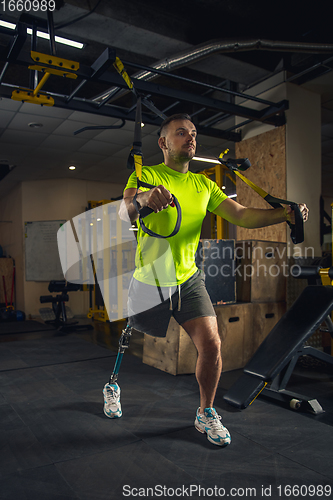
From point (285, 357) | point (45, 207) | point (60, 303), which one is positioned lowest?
point (60, 303)

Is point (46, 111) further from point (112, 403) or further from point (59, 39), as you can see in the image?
point (112, 403)

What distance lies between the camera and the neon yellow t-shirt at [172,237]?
72.7 inches

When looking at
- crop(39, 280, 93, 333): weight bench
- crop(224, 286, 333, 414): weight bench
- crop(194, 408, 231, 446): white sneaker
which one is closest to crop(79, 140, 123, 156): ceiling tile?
crop(39, 280, 93, 333): weight bench

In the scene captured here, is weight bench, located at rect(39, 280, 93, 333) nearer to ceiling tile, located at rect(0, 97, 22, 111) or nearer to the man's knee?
ceiling tile, located at rect(0, 97, 22, 111)

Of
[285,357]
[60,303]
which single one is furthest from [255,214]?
[60,303]

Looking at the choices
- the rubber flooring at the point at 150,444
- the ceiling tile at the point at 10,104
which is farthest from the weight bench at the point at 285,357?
the ceiling tile at the point at 10,104

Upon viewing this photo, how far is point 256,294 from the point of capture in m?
3.55

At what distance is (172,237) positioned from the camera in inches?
73.2

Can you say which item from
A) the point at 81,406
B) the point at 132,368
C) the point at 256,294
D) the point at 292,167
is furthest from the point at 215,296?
the point at 292,167

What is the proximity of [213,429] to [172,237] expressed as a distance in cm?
97

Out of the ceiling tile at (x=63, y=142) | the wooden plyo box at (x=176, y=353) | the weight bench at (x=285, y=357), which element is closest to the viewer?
the weight bench at (x=285, y=357)

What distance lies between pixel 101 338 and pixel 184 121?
3.76 m

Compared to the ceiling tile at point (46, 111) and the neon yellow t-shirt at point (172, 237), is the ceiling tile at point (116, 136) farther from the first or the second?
the neon yellow t-shirt at point (172, 237)

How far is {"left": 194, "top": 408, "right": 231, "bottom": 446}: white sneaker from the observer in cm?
181
